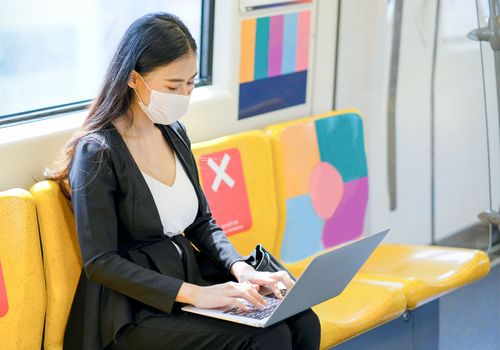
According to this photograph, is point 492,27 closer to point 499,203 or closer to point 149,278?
point 499,203

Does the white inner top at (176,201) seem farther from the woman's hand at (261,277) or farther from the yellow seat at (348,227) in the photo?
the yellow seat at (348,227)

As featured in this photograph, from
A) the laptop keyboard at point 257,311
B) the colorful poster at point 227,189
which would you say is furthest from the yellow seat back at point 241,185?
the laptop keyboard at point 257,311

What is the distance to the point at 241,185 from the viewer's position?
3678mm

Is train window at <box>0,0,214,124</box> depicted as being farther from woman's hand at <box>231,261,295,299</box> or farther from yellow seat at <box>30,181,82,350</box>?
woman's hand at <box>231,261,295,299</box>

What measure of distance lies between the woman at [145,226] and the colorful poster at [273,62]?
884 mm

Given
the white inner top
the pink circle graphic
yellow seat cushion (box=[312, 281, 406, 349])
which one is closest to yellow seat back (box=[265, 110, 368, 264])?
the pink circle graphic

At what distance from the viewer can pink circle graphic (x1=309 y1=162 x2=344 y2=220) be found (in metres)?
3.98

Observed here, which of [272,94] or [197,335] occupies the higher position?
[272,94]

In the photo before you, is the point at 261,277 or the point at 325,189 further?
the point at 325,189

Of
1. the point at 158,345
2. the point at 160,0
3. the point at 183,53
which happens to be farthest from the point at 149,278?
the point at 160,0

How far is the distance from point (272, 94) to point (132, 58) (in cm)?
121

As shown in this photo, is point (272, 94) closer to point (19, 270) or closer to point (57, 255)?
point (57, 255)

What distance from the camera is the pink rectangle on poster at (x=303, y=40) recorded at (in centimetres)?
410

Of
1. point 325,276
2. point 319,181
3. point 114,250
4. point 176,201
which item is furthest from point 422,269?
point 114,250
